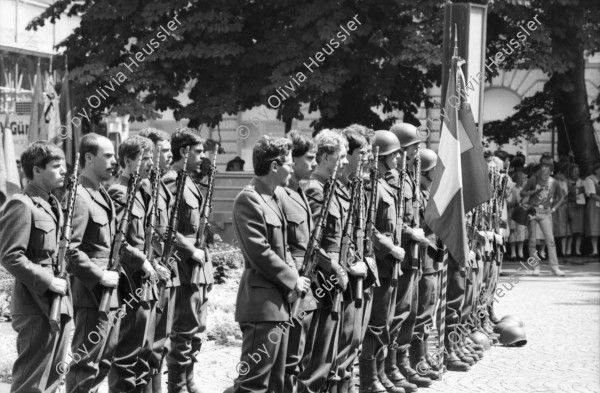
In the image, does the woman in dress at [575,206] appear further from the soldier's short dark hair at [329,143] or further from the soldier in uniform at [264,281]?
the soldier in uniform at [264,281]

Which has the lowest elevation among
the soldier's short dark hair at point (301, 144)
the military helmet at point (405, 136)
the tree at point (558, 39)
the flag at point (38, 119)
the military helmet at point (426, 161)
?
the soldier's short dark hair at point (301, 144)

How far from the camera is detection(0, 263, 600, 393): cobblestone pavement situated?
1000 centimetres

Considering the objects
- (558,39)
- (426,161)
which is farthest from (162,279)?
(558,39)

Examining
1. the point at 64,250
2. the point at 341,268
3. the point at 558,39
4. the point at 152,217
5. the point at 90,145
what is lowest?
the point at 341,268

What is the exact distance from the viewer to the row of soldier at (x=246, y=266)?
6.64m

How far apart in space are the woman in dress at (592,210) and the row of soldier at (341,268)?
12.9 metres

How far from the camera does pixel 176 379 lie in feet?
29.2

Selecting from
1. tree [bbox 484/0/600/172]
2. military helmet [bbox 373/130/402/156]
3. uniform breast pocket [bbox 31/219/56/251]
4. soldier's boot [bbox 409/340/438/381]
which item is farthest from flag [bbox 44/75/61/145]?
uniform breast pocket [bbox 31/219/56/251]

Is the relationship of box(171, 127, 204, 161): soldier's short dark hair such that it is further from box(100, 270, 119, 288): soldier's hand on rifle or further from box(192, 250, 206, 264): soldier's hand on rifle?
box(100, 270, 119, 288): soldier's hand on rifle

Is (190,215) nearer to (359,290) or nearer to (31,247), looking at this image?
(359,290)

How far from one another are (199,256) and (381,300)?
1.48 m

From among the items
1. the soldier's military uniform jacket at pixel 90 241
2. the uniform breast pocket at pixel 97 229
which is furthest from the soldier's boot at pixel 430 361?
the uniform breast pocket at pixel 97 229

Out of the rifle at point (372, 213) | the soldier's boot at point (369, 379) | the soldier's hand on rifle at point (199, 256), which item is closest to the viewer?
the rifle at point (372, 213)

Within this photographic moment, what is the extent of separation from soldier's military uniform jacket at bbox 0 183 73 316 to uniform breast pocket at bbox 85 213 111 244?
55 centimetres
